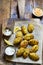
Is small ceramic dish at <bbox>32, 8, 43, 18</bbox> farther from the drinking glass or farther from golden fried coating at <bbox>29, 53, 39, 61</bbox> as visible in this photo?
golden fried coating at <bbox>29, 53, 39, 61</bbox>

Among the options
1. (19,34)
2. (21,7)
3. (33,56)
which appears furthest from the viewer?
(21,7)

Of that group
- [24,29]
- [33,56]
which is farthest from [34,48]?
[24,29]

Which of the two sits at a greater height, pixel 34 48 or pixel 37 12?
pixel 37 12

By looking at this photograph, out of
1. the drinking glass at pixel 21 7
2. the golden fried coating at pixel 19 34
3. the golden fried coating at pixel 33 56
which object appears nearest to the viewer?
the golden fried coating at pixel 33 56

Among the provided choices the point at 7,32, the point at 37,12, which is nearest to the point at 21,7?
the point at 37,12

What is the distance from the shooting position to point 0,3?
1.37m

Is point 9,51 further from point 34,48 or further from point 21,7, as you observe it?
point 21,7

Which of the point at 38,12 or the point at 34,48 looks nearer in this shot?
the point at 34,48

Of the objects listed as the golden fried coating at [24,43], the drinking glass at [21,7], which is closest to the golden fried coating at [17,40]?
the golden fried coating at [24,43]

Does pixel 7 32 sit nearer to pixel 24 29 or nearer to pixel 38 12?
pixel 24 29

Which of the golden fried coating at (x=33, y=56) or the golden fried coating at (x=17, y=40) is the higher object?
the golden fried coating at (x=17, y=40)

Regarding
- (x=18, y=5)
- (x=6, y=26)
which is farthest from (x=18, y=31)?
(x=18, y=5)

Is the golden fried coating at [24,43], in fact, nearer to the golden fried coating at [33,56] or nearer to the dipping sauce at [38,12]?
the golden fried coating at [33,56]

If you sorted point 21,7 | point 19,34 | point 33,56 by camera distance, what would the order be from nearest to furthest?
point 33,56 → point 19,34 → point 21,7
